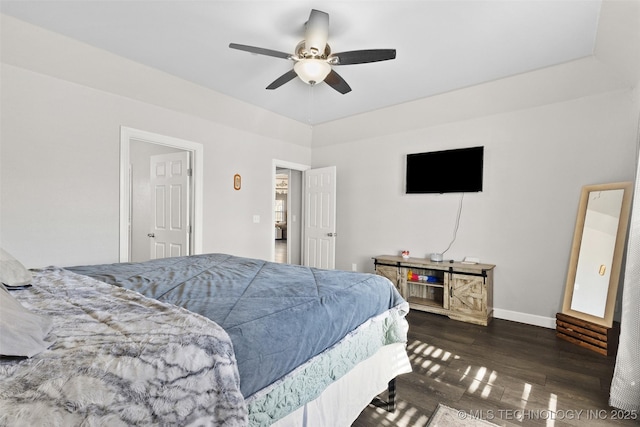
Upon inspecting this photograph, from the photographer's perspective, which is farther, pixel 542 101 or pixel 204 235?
pixel 204 235

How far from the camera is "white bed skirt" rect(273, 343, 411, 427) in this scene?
1390mm

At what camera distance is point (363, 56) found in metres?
2.38

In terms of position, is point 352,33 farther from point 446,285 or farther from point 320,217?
point 320,217

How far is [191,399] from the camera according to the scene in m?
0.84

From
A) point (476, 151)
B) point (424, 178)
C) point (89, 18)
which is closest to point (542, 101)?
point (476, 151)

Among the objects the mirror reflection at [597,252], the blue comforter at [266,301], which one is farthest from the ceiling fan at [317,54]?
the mirror reflection at [597,252]

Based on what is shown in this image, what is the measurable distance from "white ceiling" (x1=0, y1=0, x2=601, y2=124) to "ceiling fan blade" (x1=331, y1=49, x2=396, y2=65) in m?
0.30

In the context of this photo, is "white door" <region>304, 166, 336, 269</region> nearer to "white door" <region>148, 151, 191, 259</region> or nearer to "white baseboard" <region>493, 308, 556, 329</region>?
"white door" <region>148, 151, 191, 259</region>

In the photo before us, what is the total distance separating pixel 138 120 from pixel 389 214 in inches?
142

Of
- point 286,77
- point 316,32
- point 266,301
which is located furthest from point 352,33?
point 266,301

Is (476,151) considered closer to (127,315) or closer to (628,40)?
(628,40)

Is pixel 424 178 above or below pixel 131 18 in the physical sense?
below

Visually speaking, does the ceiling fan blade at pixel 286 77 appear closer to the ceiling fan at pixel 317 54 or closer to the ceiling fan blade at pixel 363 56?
the ceiling fan at pixel 317 54

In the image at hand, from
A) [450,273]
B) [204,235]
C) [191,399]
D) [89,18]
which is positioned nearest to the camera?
[191,399]
